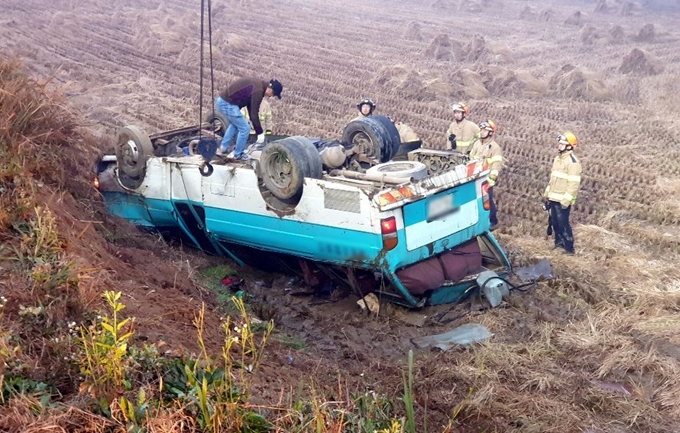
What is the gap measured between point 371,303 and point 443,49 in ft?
55.3

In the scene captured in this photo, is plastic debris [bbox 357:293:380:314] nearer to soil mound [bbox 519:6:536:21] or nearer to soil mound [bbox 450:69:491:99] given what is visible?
soil mound [bbox 450:69:491:99]

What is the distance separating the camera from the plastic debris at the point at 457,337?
6.22 meters

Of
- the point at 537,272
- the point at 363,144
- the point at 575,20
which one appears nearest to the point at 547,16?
the point at 575,20

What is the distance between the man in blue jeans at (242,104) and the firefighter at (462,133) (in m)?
2.70

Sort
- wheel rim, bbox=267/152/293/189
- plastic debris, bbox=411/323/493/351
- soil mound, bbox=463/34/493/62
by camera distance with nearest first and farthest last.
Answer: plastic debris, bbox=411/323/493/351 < wheel rim, bbox=267/152/293/189 < soil mound, bbox=463/34/493/62

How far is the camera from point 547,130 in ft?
49.1

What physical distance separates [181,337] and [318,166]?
2.50 meters

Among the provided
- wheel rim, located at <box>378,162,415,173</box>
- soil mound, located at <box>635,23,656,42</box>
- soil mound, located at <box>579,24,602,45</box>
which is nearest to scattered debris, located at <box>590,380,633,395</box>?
wheel rim, located at <box>378,162,415,173</box>

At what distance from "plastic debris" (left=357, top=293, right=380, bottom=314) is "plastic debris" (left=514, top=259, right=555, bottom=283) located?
5.46 ft

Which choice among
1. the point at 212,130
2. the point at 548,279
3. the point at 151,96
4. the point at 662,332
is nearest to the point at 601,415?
the point at 662,332

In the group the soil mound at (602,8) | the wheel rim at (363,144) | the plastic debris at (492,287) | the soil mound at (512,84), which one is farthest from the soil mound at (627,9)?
the plastic debris at (492,287)

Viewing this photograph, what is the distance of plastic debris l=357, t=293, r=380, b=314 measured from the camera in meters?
6.85

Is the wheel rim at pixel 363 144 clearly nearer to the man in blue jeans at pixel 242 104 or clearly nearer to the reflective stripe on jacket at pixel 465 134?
the man in blue jeans at pixel 242 104

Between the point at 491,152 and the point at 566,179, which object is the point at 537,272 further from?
the point at 491,152
